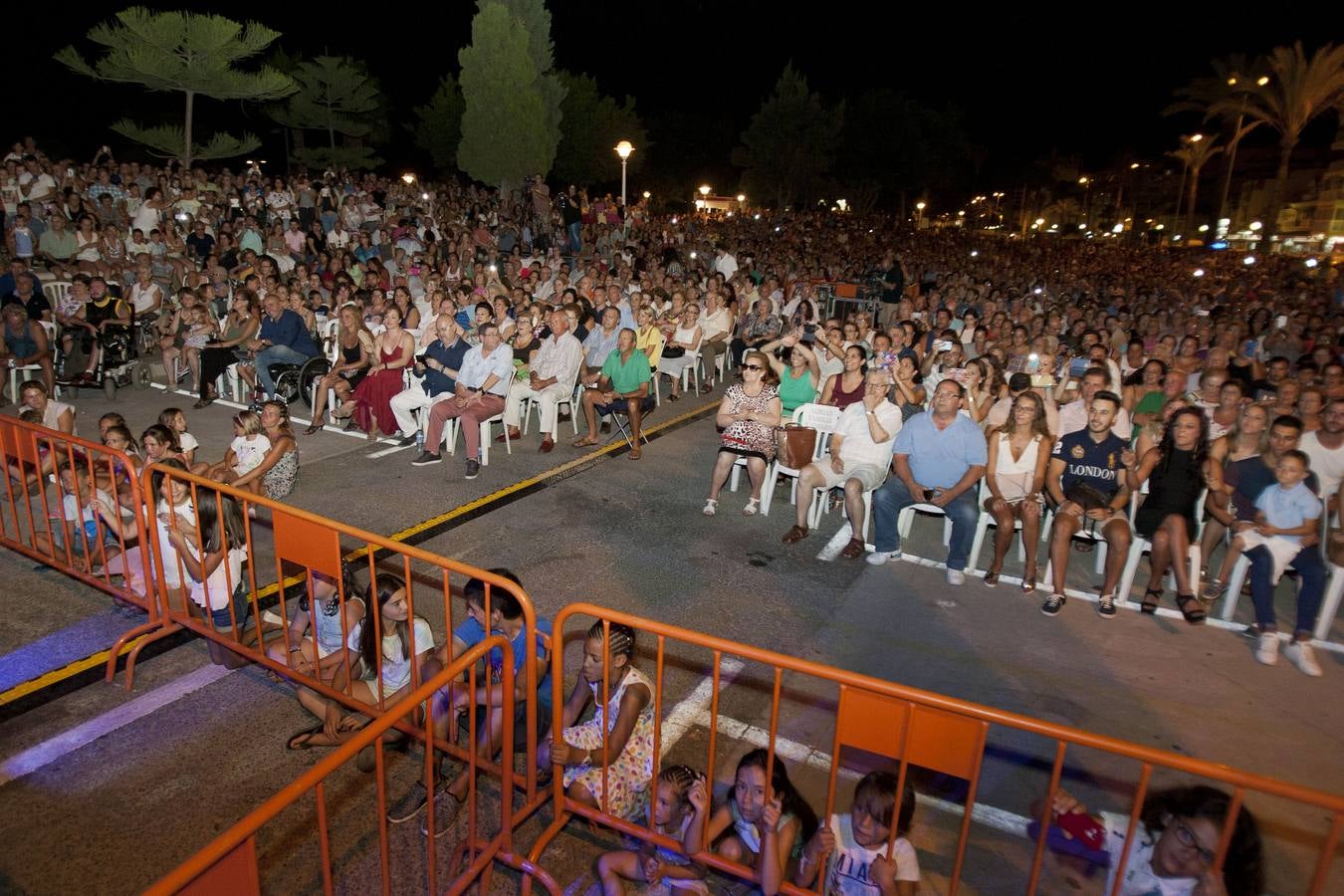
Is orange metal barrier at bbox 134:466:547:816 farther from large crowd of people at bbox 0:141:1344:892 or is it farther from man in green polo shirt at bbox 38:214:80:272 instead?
man in green polo shirt at bbox 38:214:80:272

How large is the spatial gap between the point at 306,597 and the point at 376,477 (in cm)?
382

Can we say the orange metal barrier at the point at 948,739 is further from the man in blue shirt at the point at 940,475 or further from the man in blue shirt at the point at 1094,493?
the man in blue shirt at the point at 940,475

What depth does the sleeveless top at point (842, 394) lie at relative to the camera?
768cm

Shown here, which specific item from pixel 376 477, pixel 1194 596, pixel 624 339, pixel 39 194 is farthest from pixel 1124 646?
pixel 39 194

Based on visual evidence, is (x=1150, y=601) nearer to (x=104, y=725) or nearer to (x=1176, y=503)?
(x=1176, y=503)

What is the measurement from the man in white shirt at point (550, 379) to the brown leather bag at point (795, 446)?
295 cm

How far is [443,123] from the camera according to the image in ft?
141

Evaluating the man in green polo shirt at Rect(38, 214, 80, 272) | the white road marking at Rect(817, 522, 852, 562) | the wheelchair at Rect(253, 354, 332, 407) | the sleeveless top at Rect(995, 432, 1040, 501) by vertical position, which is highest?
the man in green polo shirt at Rect(38, 214, 80, 272)

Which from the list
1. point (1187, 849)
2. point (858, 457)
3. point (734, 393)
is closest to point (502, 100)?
point (734, 393)

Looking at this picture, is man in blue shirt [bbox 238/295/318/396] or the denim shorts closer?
the denim shorts

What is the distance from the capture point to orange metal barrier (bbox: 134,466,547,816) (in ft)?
11.4

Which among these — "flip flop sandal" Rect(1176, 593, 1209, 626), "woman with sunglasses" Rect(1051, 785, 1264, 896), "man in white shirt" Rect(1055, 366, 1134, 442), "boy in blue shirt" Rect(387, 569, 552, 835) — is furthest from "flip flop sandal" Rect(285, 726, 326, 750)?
"man in white shirt" Rect(1055, 366, 1134, 442)

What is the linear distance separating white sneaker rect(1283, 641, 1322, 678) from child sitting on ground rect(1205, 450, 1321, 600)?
1.41 feet

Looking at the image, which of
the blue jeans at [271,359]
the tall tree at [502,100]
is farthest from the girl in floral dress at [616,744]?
the tall tree at [502,100]
